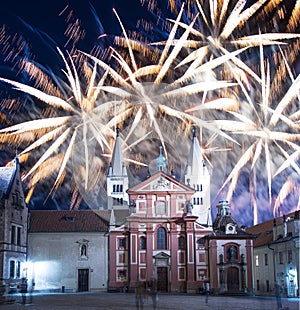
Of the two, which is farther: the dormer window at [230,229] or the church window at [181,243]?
the church window at [181,243]

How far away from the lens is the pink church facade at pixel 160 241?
53.4 metres

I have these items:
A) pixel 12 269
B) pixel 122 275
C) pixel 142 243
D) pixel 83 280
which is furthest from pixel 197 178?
pixel 12 269

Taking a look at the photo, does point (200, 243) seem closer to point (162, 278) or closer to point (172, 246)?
point (172, 246)

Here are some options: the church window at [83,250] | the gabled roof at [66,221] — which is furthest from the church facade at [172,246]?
the church window at [83,250]

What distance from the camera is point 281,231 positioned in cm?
5156

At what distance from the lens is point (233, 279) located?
52094mm

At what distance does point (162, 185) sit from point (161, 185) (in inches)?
4.3

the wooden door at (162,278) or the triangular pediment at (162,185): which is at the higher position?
the triangular pediment at (162,185)

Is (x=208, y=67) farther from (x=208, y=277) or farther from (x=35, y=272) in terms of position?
(x=35, y=272)

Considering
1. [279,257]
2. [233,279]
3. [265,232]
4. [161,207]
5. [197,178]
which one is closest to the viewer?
[279,257]

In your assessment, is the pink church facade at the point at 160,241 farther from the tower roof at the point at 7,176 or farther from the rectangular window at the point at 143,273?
the tower roof at the point at 7,176

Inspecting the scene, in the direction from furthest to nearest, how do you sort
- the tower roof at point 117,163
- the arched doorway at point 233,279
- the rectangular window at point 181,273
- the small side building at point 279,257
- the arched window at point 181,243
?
the tower roof at point 117,163 → the arched window at point 181,243 → the rectangular window at point 181,273 → the arched doorway at point 233,279 → the small side building at point 279,257

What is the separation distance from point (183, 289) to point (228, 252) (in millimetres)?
6156

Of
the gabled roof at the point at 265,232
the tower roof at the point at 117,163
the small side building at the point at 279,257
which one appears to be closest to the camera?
the small side building at the point at 279,257
